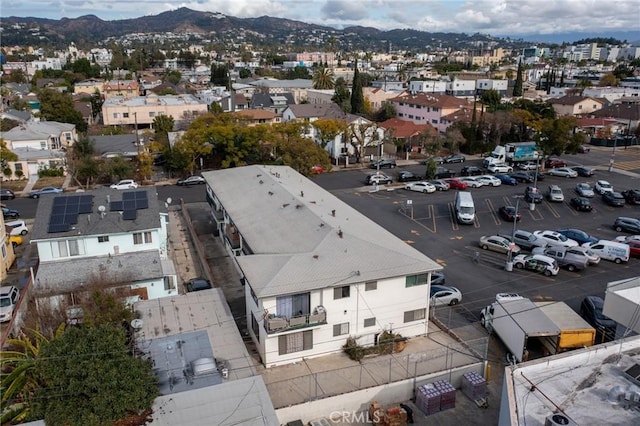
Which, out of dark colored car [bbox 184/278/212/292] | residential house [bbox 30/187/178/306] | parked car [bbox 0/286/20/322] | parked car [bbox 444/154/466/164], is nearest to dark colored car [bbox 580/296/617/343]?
dark colored car [bbox 184/278/212/292]

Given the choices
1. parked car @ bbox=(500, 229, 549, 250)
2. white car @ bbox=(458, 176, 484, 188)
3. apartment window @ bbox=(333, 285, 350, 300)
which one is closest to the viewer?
apartment window @ bbox=(333, 285, 350, 300)

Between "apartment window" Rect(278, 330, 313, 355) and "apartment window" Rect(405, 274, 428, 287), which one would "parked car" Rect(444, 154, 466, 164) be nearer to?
"apartment window" Rect(405, 274, 428, 287)

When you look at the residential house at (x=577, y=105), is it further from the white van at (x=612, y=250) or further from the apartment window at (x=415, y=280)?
the apartment window at (x=415, y=280)

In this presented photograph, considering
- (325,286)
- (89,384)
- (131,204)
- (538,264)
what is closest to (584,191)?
(538,264)

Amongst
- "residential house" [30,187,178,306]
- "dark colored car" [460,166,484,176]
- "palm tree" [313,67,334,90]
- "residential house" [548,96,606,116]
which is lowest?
"dark colored car" [460,166,484,176]

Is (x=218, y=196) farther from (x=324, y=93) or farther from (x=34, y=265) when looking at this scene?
(x=324, y=93)

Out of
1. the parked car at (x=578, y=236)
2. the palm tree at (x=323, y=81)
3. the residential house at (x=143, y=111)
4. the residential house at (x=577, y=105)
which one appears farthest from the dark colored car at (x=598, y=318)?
the palm tree at (x=323, y=81)
